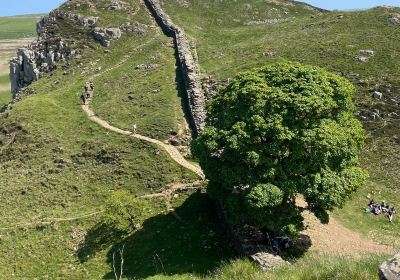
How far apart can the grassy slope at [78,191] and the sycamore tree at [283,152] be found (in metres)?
6.52

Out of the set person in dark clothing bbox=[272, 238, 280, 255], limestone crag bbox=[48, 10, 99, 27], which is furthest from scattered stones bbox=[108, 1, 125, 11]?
person in dark clothing bbox=[272, 238, 280, 255]

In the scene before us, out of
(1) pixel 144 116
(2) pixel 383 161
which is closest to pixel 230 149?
(2) pixel 383 161

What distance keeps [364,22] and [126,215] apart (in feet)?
211

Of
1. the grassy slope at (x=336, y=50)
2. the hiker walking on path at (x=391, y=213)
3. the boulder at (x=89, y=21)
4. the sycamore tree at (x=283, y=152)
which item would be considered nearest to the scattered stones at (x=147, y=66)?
the grassy slope at (x=336, y=50)

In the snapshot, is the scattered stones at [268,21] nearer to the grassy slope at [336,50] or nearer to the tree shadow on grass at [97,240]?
the grassy slope at [336,50]

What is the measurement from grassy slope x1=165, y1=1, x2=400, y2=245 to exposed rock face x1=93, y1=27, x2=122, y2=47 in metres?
14.1

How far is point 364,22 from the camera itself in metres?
88.4

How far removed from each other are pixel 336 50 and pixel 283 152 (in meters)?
46.0

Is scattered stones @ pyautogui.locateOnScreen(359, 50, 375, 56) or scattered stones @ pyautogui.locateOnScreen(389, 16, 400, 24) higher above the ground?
scattered stones @ pyautogui.locateOnScreen(389, 16, 400, 24)

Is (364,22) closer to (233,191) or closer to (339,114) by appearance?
(339,114)

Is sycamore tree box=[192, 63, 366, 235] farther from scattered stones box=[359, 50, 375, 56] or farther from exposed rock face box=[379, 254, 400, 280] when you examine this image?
scattered stones box=[359, 50, 375, 56]

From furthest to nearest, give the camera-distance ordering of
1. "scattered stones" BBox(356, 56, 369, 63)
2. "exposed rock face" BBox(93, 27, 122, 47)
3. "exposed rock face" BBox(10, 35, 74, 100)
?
"exposed rock face" BBox(93, 27, 122, 47), "exposed rock face" BBox(10, 35, 74, 100), "scattered stones" BBox(356, 56, 369, 63)

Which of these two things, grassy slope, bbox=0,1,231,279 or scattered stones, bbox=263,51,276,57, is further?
scattered stones, bbox=263,51,276,57

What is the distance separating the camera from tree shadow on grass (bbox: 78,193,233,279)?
1603 inches
